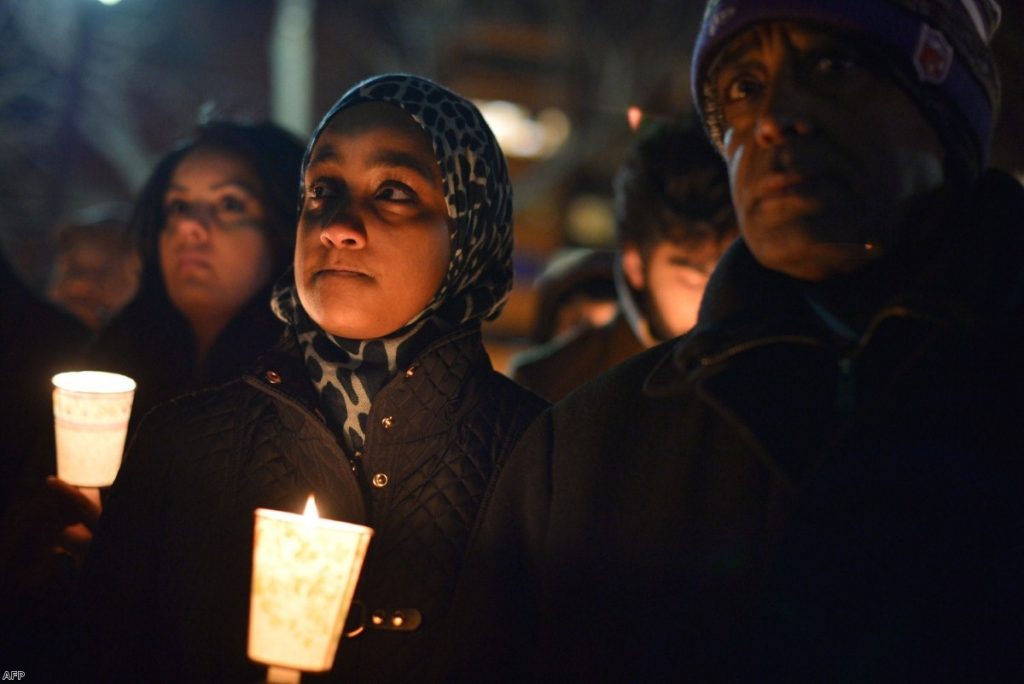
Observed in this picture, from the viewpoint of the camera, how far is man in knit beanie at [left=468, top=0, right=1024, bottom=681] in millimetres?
1649

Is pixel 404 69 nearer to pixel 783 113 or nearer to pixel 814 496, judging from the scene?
pixel 783 113

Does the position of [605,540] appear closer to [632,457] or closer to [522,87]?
[632,457]

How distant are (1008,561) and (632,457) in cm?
71

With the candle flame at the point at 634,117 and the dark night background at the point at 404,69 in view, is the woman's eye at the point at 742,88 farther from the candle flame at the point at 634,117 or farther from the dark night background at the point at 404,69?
the dark night background at the point at 404,69

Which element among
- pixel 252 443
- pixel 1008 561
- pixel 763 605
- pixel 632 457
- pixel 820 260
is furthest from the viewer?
pixel 252 443

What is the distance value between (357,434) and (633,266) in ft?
5.63

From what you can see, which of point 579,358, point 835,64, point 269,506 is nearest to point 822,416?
point 835,64

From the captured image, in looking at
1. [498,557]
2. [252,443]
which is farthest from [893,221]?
[252,443]

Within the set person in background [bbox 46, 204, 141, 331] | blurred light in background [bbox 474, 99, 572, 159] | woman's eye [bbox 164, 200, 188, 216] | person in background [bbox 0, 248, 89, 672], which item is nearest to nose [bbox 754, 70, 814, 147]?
person in background [bbox 0, 248, 89, 672]

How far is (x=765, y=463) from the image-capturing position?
1797mm

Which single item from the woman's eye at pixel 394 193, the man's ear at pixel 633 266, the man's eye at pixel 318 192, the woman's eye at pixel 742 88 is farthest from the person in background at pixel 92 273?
the woman's eye at pixel 742 88

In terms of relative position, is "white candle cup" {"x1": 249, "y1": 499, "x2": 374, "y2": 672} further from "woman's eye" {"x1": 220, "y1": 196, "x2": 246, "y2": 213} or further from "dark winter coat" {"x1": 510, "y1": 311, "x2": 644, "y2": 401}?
"dark winter coat" {"x1": 510, "y1": 311, "x2": 644, "y2": 401}

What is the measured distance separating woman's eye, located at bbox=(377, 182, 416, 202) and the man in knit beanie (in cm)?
79

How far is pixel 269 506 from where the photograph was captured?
2.45 m
